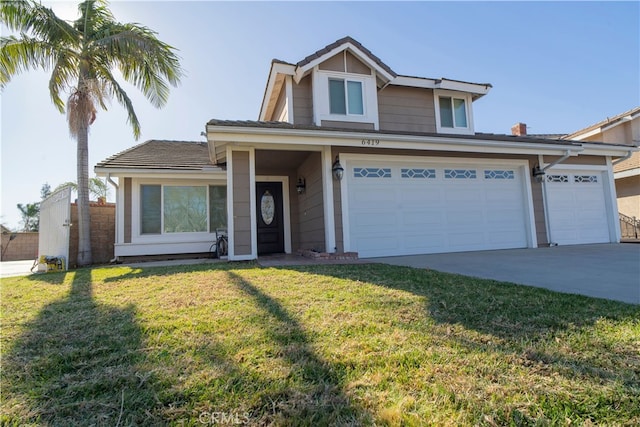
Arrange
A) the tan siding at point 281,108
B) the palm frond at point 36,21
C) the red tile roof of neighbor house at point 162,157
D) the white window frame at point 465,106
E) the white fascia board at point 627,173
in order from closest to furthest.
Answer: the palm frond at point 36,21 → the red tile roof of neighbor house at point 162,157 → the tan siding at point 281,108 → the white window frame at point 465,106 → the white fascia board at point 627,173

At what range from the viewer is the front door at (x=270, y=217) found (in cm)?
913

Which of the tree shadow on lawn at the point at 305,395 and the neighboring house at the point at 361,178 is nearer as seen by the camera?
the tree shadow on lawn at the point at 305,395

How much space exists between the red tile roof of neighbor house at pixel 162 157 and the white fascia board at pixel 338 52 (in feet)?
11.9

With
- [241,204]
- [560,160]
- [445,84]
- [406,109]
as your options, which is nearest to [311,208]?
[241,204]

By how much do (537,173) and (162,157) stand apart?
10874mm

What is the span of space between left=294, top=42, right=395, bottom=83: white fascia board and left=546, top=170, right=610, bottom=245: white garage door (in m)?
5.61

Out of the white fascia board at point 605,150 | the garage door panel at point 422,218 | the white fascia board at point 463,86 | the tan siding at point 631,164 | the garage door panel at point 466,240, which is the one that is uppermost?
the white fascia board at point 463,86

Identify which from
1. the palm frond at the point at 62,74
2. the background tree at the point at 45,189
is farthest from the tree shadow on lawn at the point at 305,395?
the background tree at the point at 45,189

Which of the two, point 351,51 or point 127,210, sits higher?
point 351,51

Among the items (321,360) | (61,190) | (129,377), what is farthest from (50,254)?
(321,360)

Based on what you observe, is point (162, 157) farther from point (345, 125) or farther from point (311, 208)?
point (345, 125)

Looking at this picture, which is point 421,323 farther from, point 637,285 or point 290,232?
point 290,232

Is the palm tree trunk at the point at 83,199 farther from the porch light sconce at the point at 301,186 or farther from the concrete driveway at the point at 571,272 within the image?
the concrete driveway at the point at 571,272

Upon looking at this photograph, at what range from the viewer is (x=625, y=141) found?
1397cm
